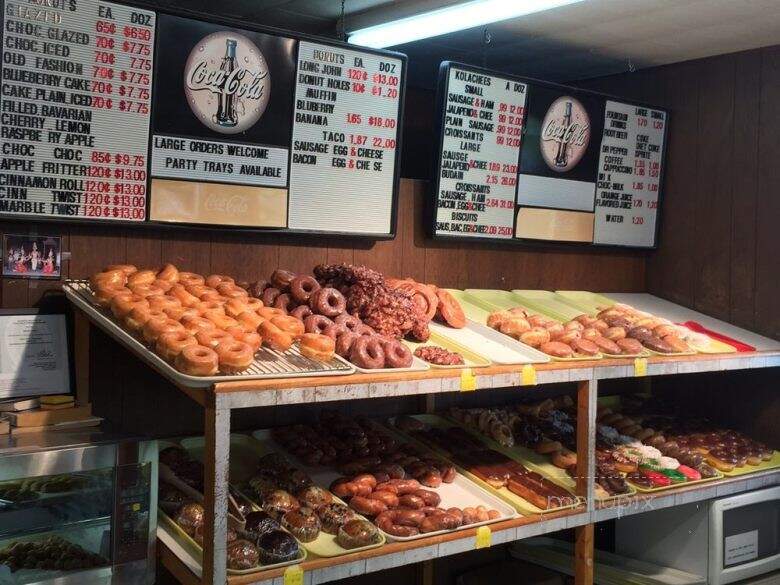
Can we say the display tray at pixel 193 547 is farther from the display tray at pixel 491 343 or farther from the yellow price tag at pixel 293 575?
the display tray at pixel 491 343

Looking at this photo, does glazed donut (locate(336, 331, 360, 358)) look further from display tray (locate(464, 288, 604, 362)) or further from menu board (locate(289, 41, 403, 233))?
display tray (locate(464, 288, 604, 362))

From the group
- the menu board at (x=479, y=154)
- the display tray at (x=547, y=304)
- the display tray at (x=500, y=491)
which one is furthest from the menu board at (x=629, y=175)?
the display tray at (x=500, y=491)

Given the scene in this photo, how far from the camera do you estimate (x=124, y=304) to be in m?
2.75

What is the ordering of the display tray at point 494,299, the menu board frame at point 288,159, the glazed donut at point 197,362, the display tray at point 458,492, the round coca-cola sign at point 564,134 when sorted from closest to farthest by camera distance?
the glazed donut at point 197,362 → the menu board frame at point 288,159 → the display tray at point 458,492 → the display tray at point 494,299 → the round coca-cola sign at point 564,134

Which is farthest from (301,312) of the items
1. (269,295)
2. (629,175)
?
(629,175)

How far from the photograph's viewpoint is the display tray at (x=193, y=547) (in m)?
2.53

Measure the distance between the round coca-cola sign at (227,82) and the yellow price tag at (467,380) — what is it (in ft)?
4.54

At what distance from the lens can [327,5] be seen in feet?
13.1

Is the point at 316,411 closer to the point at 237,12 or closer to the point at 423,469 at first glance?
the point at 423,469

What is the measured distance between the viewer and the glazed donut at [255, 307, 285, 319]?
296 cm

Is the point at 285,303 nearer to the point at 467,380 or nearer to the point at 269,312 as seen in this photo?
the point at 269,312

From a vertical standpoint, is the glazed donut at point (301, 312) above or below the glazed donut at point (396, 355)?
above

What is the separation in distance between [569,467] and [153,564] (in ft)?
6.25

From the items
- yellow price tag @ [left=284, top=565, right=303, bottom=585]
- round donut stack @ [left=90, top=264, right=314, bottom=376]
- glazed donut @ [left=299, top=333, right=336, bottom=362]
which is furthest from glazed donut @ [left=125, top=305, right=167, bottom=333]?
yellow price tag @ [left=284, top=565, right=303, bottom=585]
